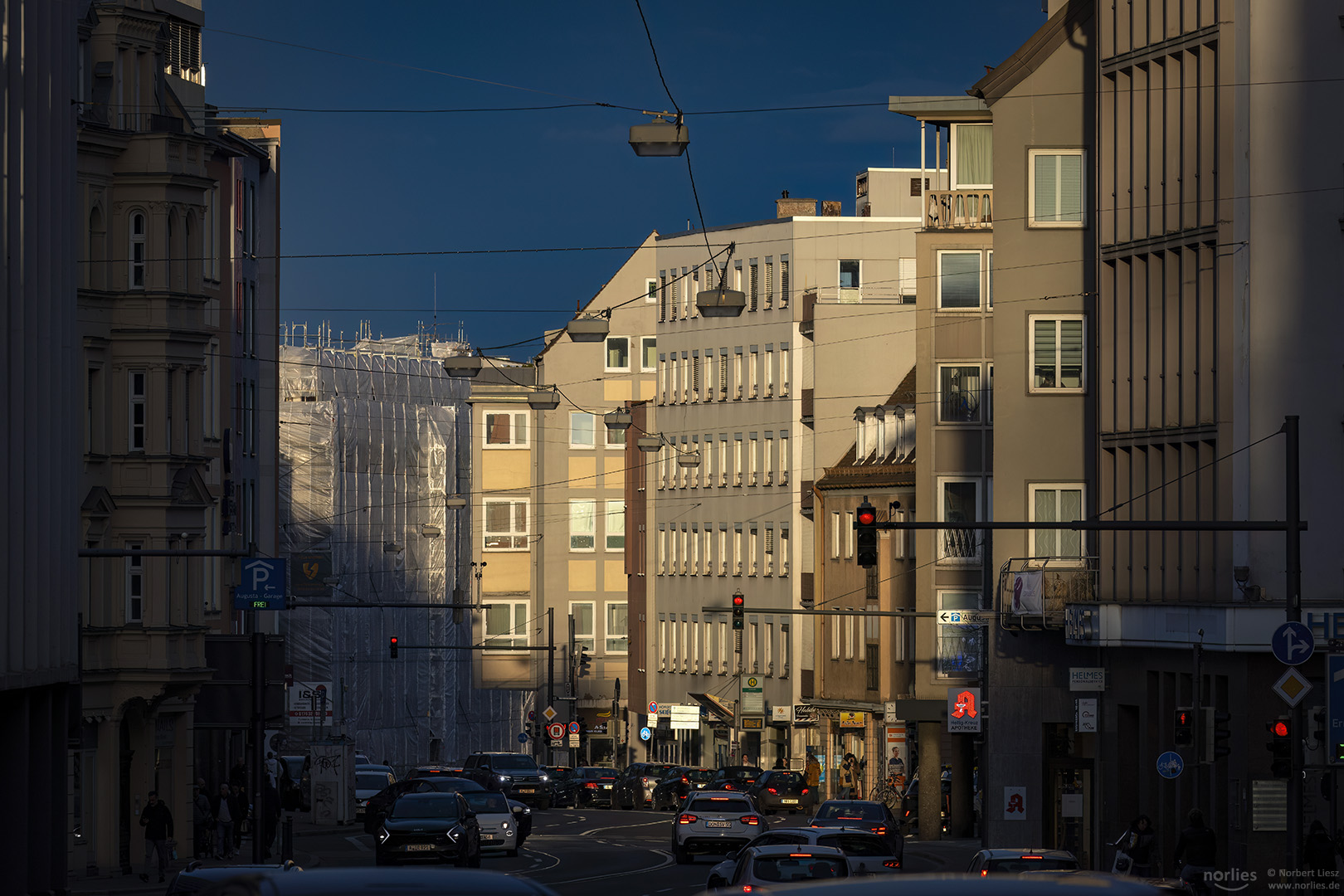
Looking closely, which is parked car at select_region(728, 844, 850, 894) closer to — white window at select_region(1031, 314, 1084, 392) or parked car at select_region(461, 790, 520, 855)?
parked car at select_region(461, 790, 520, 855)

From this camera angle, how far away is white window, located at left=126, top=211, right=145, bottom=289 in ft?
160

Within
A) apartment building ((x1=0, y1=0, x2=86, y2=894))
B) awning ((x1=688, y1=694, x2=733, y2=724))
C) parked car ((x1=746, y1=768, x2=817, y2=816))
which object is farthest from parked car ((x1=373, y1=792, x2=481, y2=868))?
awning ((x1=688, y1=694, x2=733, y2=724))

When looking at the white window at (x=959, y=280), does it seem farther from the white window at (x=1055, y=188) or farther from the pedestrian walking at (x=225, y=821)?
the pedestrian walking at (x=225, y=821)

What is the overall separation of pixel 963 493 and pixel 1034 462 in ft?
41.1

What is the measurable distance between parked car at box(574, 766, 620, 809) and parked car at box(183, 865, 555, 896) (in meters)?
71.3

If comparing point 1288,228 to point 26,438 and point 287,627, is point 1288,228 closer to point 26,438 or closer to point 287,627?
point 26,438

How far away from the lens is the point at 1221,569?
40.0 metres

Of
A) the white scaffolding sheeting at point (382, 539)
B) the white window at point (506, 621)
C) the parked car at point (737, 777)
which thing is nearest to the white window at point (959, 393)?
the parked car at point (737, 777)

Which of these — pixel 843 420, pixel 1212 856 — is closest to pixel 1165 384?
pixel 1212 856

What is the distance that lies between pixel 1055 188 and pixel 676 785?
29.1 meters

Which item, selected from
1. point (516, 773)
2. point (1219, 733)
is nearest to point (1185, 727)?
point (1219, 733)

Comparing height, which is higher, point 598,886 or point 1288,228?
point 1288,228

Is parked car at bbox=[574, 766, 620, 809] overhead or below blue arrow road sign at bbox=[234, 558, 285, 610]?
below

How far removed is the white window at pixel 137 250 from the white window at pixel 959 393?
22063 millimetres
